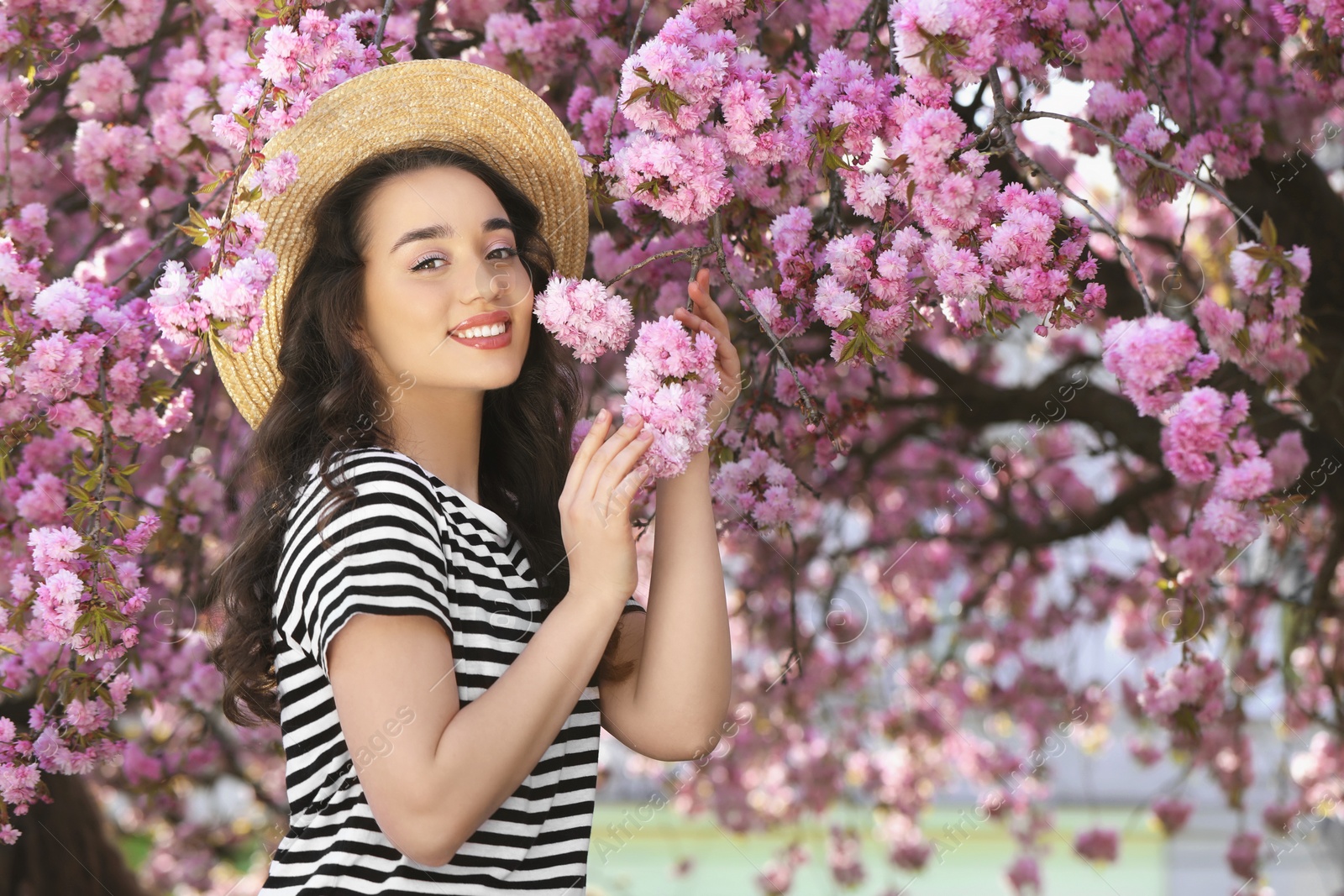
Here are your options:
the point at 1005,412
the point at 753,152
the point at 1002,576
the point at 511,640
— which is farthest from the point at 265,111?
the point at 1002,576

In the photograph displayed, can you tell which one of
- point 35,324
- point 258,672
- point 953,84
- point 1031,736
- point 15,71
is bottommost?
point 1031,736

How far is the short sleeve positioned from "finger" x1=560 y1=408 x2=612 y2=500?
152 mm

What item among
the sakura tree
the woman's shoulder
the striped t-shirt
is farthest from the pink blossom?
the woman's shoulder

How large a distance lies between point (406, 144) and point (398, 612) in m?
0.71

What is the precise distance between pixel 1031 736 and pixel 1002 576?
25.2 inches

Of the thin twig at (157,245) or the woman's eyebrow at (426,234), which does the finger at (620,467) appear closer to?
the woman's eyebrow at (426,234)

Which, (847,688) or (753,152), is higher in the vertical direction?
(753,152)

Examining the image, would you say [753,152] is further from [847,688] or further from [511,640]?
[847,688]

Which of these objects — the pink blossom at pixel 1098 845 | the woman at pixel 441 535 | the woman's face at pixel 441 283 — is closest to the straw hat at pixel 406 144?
the woman at pixel 441 535

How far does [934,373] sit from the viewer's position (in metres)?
3.30

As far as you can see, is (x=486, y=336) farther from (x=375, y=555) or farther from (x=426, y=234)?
(x=375, y=555)

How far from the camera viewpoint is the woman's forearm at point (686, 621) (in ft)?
4.89

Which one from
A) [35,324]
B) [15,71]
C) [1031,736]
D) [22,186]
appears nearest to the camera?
[35,324]

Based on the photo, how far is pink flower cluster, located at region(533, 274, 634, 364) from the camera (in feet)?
4.71
